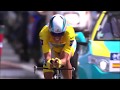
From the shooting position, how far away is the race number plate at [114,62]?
733 cm

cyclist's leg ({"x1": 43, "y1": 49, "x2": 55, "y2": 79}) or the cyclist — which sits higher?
the cyclist

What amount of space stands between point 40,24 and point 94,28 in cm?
76

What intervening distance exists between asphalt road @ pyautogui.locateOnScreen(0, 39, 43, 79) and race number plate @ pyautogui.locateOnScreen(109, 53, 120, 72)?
3.38ft

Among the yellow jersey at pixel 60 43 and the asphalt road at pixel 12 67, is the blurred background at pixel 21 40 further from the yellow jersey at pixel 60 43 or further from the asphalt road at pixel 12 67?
the yellow jersey at pixel 60 43

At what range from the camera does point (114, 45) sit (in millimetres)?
7340

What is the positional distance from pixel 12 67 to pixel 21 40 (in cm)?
41

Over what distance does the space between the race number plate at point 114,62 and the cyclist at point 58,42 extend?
2.24 feet

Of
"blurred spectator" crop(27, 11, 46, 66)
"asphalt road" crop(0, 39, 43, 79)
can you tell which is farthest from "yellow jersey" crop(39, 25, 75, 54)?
"asphalt road" crop(0, 39, 43, 79)

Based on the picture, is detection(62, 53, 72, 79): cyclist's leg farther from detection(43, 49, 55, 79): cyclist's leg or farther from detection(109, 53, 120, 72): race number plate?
detection(109, 53, 120, 72): race number plate

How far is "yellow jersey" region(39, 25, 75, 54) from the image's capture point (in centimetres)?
673

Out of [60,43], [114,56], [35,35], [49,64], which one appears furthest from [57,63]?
[114,56]

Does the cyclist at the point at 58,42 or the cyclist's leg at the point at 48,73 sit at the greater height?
the cyclist at the point at 58,42

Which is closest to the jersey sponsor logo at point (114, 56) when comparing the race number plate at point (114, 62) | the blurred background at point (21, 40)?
the race number plate at point (114, 62)
